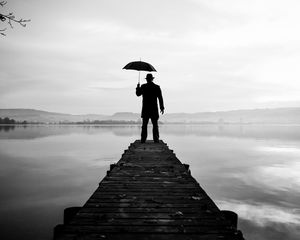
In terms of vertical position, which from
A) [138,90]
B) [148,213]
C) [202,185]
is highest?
[138,90]

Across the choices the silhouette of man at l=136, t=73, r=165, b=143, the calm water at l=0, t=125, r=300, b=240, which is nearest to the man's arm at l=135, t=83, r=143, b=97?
the silhouette of man at l=136, t=73, r=165, b=143

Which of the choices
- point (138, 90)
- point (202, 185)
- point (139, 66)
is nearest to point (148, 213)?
point (138, 90)

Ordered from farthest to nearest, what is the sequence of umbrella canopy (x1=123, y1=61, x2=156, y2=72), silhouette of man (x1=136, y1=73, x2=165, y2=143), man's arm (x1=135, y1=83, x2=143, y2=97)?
silhouette of man (x1=136, y1=73, x2=165, y2=143)
man's arm (x1=135, y1=83, x2=143, y2=97)
umbrella canopy (x1=123, y1=61, x2=156, y2=72)

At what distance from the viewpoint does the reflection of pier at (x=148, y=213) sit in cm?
283

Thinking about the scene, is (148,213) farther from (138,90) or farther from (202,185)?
(202,185)

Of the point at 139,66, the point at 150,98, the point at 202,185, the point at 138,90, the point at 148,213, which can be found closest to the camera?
the point at 148,213

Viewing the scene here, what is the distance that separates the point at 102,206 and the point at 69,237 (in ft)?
3.38

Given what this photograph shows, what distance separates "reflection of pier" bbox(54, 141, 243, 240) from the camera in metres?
2.83

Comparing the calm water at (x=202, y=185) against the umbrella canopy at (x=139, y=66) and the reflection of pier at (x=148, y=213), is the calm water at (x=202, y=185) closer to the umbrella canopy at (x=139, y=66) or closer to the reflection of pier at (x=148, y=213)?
the reflection of pier at (x=148, y=213)

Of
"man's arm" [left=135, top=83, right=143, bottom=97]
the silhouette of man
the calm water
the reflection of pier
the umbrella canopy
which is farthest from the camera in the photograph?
the silhouette of man

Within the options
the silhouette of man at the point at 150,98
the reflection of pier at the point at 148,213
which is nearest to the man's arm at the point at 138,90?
the silhouette of man at the point at 150,98

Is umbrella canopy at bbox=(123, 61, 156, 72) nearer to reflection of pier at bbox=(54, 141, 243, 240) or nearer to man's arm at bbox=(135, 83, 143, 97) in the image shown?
man's arm at bbox=(135, 83, 143, 97)

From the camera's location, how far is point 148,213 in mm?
3447

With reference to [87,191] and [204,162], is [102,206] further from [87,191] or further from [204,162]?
[204,162]
